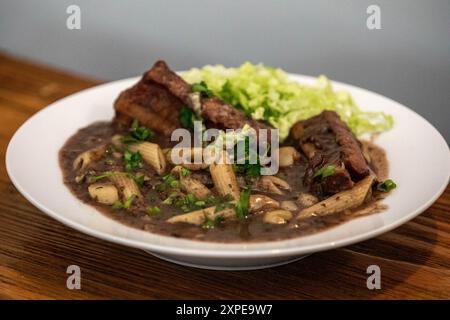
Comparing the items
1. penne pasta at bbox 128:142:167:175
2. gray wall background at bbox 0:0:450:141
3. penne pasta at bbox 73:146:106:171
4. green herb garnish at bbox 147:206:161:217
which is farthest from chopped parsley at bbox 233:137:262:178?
gray wall background at bbox 0:0:450:141

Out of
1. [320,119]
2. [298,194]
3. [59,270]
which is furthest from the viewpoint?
[320,119]

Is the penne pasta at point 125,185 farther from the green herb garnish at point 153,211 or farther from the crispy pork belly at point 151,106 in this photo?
the crispy pork belly at point 151,106

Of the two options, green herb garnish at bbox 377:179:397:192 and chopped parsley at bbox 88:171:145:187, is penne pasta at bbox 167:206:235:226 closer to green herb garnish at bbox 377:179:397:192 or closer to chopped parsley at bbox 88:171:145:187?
chopped parsley at bbox 88:171:145:187

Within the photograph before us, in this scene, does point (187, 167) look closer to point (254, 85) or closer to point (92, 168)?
point (92, 168)

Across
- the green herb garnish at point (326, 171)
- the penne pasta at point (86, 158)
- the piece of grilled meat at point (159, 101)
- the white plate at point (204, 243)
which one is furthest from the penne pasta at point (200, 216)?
the piece of grilled meat at point (159, 101)

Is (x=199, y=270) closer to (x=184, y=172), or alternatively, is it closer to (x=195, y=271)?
(x=195, y=271)

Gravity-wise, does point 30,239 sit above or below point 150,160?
below

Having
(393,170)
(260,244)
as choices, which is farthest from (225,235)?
(393,170)
